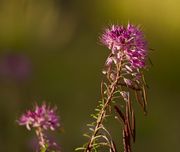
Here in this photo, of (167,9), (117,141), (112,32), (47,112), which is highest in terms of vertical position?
(167,9)

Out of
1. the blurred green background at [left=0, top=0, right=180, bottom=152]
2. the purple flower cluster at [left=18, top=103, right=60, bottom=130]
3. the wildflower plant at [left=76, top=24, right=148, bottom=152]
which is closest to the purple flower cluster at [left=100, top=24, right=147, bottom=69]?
the wildflower plant at [left=76, top=24, right=148, bottom=152]

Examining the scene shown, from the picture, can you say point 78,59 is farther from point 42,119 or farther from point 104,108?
point 104,108

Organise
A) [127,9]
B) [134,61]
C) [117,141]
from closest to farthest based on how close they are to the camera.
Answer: [134,61] < [117,141] < [127,9]

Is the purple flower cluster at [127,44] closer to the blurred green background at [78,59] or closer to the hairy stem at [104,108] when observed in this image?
the hairy stem at [104,108]

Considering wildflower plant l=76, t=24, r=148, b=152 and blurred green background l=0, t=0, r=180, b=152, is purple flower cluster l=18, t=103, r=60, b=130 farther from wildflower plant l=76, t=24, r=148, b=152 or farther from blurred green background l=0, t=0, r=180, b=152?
blurred green background l=0, t=0, r=180, b=152

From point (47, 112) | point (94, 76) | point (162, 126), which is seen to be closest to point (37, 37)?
point (94, 76)

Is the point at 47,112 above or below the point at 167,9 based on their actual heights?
below

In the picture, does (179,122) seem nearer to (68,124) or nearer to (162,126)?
(162,126)

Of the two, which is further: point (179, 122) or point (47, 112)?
point (179, 122)
